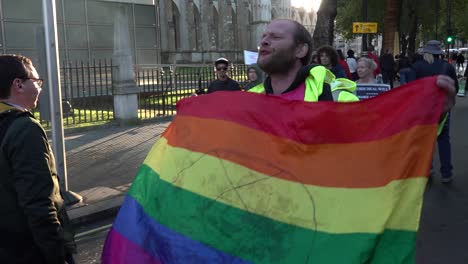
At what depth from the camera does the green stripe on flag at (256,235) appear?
209cm

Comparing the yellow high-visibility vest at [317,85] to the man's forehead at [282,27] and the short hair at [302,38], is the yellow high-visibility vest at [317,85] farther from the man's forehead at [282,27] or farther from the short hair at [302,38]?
the man's forehead at [282,27]

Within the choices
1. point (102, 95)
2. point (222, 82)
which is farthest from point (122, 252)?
point (102, 95)

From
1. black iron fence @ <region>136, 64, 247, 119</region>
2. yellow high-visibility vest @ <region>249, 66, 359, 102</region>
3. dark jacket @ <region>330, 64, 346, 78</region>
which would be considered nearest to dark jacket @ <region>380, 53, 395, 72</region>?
black iron fence @ <region>136, 64, 247, 119</region>

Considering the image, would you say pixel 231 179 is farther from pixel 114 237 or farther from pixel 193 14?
pixel 193 14

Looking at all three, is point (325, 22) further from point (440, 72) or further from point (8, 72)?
point (8, 72)

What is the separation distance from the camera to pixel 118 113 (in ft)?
43.7

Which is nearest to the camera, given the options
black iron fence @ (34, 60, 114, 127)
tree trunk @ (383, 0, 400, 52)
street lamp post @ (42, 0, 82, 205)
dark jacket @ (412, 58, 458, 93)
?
street lamp post @ (42, 0, 82, 205)

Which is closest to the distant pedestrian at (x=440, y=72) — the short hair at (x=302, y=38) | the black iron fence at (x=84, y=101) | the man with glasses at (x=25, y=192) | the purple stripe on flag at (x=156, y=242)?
the short hair at (x=302, y=38)

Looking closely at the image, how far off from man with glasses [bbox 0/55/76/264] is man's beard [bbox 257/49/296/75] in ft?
3.97

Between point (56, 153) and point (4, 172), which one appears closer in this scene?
point (4, 172)

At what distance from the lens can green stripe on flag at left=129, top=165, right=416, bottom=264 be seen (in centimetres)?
209

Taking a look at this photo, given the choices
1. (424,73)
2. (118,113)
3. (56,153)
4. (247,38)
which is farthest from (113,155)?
(247,38)

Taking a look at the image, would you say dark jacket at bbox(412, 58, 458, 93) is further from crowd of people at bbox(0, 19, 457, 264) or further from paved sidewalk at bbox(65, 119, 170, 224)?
crowd of people at bbox(0, 19, 457, 264)

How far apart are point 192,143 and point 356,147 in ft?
2.76
